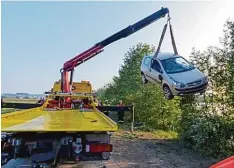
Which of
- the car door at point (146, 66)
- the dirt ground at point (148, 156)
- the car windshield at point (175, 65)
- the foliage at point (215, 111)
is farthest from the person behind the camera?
the foliage at point (215, 111)

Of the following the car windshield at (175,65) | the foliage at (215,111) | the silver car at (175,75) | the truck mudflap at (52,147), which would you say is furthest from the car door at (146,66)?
the foliage at (215,111)

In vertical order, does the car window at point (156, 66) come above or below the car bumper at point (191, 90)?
above

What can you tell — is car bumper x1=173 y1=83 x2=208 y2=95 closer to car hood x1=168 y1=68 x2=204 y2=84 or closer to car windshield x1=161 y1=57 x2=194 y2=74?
car hood x1=168 y1=68 x2=204 y2=84

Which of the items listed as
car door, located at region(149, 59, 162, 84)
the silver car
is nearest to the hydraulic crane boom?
the silver car

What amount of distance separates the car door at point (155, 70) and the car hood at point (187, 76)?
37 cm

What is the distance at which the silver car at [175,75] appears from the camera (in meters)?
5.18

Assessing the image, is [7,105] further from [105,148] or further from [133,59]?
[133,59]

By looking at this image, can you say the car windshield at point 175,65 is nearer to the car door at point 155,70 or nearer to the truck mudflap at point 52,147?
the car door at point 155,70

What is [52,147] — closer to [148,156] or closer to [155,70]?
[155,70]

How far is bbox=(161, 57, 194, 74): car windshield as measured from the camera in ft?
18.1

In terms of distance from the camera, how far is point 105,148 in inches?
204

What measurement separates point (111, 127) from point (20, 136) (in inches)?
58.1

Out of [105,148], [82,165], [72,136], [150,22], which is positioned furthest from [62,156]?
[150,22]

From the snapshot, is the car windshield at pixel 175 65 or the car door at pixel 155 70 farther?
the car door at pixel 155 70
